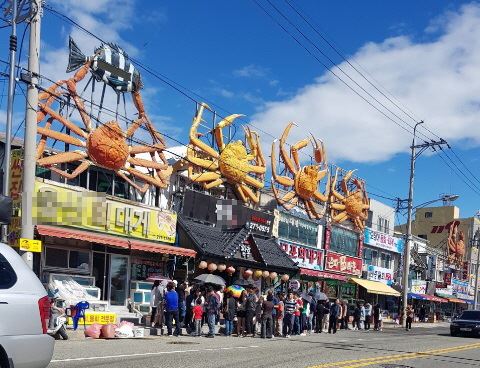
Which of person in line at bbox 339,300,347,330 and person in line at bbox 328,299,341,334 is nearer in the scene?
person in line at bbox 328,299,341,334

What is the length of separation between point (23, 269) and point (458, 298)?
64771mm

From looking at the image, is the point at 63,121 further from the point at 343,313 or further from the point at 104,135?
the point at 343,313

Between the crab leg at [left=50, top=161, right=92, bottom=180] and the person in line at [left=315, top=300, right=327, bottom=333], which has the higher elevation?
the crab leg at [left=50, top=161, right=92, bottom=180]

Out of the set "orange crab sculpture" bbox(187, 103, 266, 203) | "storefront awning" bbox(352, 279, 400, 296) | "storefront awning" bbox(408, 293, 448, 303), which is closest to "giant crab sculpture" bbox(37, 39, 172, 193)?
"orange crab sculpture" bbox(187, 103, 266, 203)

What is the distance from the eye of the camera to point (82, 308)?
1705cm

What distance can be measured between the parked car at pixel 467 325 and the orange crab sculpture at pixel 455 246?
36.7 metres

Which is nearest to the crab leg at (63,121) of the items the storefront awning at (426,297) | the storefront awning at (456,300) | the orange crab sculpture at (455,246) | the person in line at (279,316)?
the person in line at (279,316)

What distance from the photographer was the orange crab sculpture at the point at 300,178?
34062 mm

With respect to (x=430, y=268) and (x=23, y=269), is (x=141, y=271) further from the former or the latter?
(x=430, y=268)

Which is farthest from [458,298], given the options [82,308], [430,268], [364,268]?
Answer: [82,308]

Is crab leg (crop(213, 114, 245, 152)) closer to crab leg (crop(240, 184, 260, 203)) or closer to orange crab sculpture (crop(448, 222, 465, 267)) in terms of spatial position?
crab leg (crop(240, 184, 260, 203))

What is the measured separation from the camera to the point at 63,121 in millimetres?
21875

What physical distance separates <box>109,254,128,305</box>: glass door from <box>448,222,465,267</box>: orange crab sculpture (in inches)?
1926

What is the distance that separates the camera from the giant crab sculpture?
21594mm
